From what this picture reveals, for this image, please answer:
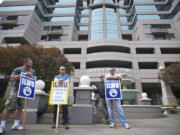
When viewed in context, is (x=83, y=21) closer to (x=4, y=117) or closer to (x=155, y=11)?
(x=155, y=11)

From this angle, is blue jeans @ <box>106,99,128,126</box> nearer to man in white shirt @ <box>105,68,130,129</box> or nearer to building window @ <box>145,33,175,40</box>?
man in white shirt @ <box>105,68,130,129</box>

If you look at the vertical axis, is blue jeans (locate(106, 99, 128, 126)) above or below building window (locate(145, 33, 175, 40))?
below

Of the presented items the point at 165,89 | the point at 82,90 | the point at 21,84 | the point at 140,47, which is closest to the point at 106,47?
the point at 140,47

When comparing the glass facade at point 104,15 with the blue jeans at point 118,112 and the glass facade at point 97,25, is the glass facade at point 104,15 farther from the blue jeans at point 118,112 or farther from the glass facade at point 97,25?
the blue jeans at point 118,112

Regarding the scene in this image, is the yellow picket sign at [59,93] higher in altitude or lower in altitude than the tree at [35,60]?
lower

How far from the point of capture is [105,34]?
34.7m

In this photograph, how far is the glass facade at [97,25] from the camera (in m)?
35.8

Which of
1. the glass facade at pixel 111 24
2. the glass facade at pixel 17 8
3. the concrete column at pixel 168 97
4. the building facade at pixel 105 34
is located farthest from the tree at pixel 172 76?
the glass facade at pixel 17 8

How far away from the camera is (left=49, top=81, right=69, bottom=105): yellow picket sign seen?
165 inches

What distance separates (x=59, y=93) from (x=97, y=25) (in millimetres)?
35919

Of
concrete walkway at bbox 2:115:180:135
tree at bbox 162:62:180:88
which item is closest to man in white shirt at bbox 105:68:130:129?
concrete walkway at bbox 2:115:180:135

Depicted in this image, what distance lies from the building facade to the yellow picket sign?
834 inches

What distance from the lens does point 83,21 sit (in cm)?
4425

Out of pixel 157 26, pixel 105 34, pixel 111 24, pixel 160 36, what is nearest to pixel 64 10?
pixel 111 24
